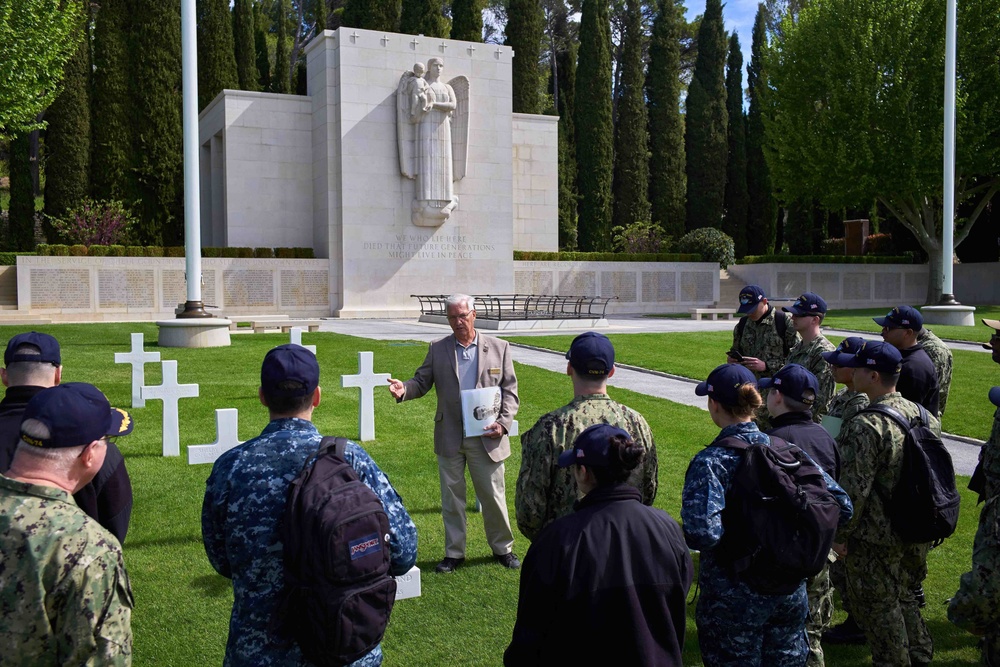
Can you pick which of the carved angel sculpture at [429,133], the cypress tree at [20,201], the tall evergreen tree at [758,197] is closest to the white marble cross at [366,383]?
the carved angel sculpture at [429,133]

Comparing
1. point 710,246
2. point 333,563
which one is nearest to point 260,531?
point 333,563

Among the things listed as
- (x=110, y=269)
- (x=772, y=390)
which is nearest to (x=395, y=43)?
(x=110, y=269)

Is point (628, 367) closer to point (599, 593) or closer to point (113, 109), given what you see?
point (599, 593)

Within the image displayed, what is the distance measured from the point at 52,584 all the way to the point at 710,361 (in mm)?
14099

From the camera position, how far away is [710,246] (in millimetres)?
33531

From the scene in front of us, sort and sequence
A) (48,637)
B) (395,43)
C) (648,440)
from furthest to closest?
(395,43) < (648,440) < (48,637)

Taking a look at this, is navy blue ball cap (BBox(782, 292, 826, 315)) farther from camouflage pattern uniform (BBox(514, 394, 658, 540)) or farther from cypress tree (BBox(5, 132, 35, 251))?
cypress tree (BBox(5, 132, 35, 251))

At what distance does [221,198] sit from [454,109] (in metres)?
9.26

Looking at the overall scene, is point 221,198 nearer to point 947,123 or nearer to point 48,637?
point 947,123

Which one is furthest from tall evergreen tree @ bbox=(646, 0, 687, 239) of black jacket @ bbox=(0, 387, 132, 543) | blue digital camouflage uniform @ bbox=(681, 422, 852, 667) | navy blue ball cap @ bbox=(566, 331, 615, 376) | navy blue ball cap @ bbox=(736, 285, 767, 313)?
black jacket @ bbox=(0, 387, 132, 543)

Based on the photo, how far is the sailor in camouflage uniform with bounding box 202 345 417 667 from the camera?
9.42 ft

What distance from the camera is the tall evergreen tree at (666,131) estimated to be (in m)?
42.2

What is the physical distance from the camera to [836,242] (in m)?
47.0

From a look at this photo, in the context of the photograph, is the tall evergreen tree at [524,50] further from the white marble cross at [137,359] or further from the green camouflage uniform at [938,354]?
the green camouflage uniform at [938,354]
